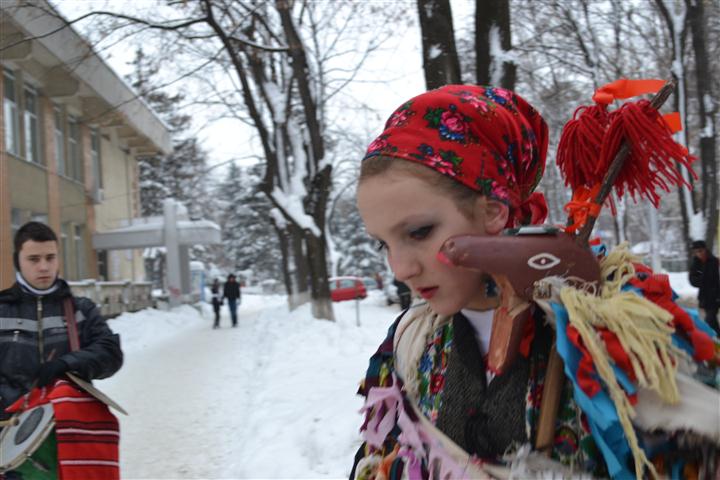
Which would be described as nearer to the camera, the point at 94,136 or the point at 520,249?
the point at 520,249

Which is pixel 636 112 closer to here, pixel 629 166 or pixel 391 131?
pixel 629 166

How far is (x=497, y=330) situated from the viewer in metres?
1.26

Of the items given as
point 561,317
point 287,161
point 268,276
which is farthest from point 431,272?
point 268,276

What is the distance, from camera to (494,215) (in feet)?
4.51

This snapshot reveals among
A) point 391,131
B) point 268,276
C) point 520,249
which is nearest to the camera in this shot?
point 520,249

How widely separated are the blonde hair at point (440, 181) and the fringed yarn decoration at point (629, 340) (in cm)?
29

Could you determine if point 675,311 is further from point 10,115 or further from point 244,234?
point 244,234

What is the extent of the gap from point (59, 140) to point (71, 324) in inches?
793

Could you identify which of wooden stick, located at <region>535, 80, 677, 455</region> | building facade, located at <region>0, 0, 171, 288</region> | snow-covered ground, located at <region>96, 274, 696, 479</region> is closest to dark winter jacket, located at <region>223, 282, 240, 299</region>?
snow-covered ground, located at <region>96, 274, 696, 479</region>

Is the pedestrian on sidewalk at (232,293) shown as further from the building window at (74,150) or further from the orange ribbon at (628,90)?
the orange ribbon at (628,90)

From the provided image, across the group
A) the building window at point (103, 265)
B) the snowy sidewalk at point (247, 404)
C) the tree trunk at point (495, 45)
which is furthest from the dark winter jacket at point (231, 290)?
the tree trunk at point (495, 45)

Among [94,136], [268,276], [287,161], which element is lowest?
[268,276]

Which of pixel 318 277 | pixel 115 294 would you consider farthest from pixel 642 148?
pixel 115 294

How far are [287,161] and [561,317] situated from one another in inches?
663
